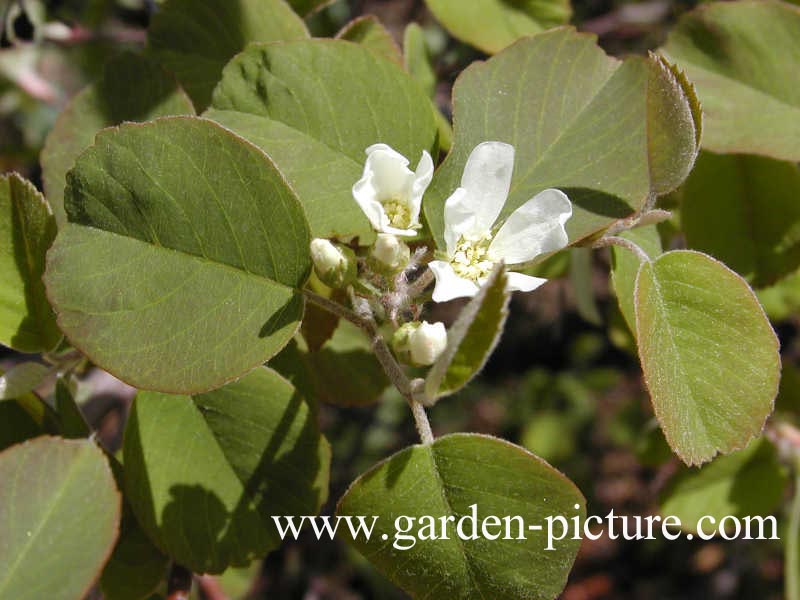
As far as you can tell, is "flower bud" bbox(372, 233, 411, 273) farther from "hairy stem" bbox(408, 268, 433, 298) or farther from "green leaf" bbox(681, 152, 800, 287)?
"green leaf" bbox(681, 152, 800, 287)

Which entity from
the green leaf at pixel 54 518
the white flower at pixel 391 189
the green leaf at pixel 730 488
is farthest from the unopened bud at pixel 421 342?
the green leaf at pixel 730 488

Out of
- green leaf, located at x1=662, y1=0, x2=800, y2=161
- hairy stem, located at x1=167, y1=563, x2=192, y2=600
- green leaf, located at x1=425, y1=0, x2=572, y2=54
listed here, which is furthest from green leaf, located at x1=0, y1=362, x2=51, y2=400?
green leaf, located at x1=662, y1=0, x2=800, y2=161

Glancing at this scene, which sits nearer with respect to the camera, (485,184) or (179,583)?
(485,184)

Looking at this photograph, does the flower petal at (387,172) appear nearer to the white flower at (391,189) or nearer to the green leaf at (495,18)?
the white flower at (391,189)

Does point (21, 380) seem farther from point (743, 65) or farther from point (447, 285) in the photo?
point (743, 65)

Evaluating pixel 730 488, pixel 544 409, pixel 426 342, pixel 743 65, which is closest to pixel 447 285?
pixel 426 342
